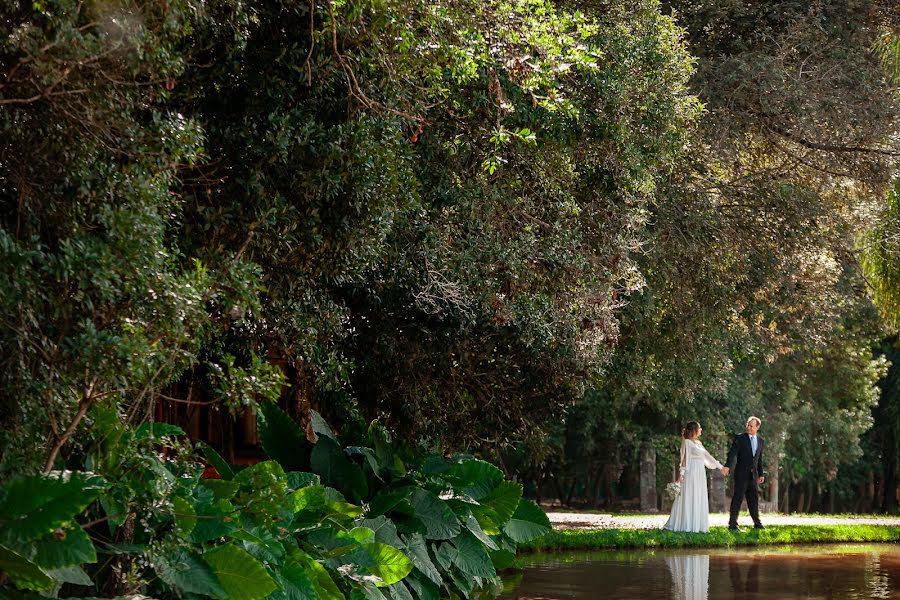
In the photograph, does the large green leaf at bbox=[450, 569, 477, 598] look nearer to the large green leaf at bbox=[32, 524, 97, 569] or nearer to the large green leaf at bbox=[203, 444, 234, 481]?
the large green leaf at bbox=[203, 444, 234, 481]

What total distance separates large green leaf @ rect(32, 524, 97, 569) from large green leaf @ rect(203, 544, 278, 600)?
0.91 meters

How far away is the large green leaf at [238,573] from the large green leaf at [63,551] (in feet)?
2.98

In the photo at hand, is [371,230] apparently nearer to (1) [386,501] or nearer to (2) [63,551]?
(1) [386,501]

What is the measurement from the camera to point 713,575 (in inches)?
466

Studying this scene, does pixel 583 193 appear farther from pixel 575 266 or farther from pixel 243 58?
pixel 243 58

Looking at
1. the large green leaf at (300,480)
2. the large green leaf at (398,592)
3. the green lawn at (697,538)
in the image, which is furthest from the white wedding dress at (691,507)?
the large green leaf at (300,480)

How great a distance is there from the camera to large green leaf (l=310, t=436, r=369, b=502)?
9336 mm

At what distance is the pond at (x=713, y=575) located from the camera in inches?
404

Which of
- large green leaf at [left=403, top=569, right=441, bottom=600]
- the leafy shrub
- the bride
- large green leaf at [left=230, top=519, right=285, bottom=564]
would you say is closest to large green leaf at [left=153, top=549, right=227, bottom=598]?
the leafy shrub

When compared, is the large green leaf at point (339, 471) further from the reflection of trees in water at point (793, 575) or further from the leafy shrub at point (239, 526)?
the reflection of trees in water at point (793, 575)

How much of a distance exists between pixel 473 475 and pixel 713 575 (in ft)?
10.1

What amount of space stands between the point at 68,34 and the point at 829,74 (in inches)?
464

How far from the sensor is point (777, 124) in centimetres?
1532

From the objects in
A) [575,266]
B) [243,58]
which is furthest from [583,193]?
[243,58]
